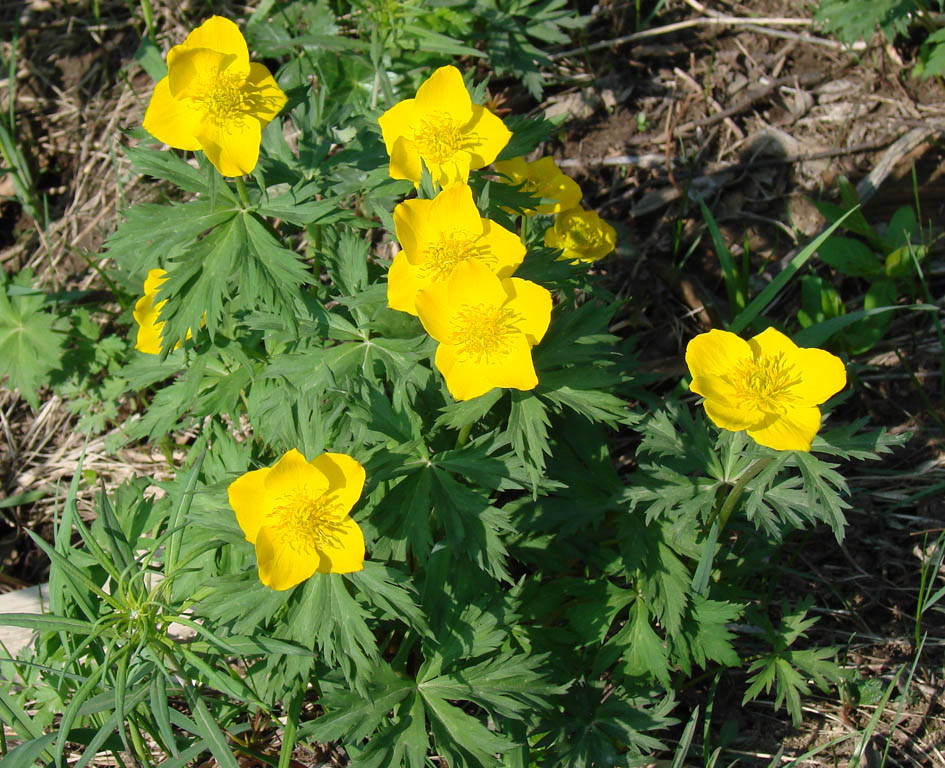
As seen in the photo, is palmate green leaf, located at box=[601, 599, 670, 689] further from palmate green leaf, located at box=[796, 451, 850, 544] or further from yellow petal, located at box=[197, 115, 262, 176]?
yellow petal, located at box=[197, 115, 262, 176]

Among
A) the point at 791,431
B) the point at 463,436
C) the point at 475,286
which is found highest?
the point at 475,286

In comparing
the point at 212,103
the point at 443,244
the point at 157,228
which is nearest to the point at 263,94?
the point at 212,103

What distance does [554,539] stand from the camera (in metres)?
3.02

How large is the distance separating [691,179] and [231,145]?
109 inches

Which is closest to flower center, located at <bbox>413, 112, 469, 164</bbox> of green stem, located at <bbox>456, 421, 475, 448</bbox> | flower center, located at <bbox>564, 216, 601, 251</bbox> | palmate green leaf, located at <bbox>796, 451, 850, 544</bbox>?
flower center, located at <bbox>564, 216, 601, 251</bbox>

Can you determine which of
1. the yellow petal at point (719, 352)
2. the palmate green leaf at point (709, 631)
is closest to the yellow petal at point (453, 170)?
the yellow petal at point (719, 352)

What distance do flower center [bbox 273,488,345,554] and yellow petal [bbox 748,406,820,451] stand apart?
47.3 inches

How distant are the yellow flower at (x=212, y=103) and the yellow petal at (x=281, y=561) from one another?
3.75 feet

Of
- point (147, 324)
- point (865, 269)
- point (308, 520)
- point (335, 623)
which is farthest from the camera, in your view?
point (865, 269)

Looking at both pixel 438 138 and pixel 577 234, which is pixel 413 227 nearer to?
pixel 438 138

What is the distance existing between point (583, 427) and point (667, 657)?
87cm

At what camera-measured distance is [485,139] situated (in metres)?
2.64

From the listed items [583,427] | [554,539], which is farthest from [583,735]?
[583,427]

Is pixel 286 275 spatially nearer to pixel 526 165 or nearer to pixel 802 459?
pixel 526 165
